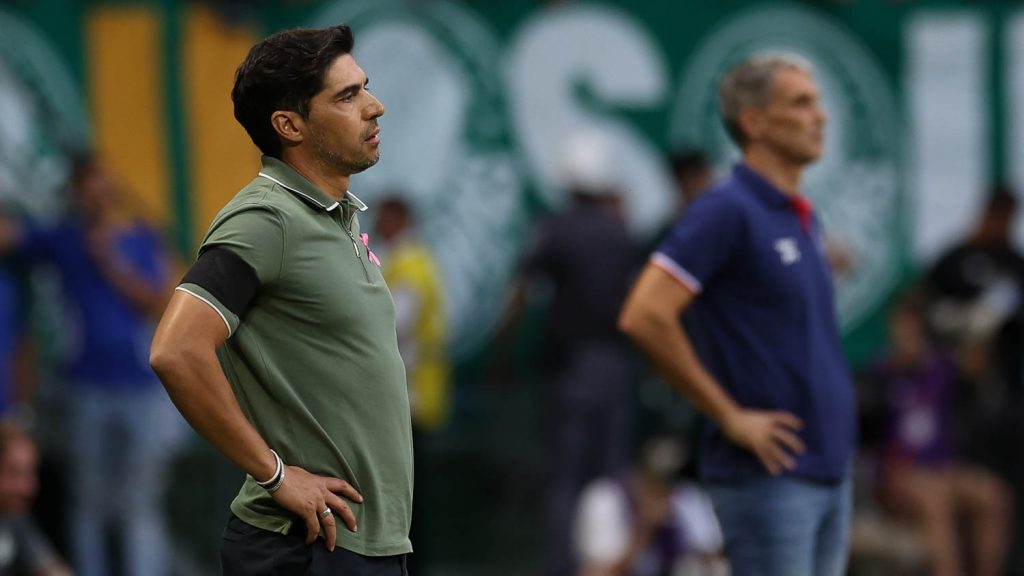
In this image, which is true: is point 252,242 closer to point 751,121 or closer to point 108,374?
point 751,121

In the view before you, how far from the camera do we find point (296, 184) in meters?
3.34

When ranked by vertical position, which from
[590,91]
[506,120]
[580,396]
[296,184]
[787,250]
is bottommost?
[580,396]

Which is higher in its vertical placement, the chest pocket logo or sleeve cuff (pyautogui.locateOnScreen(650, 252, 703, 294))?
the chest pocket logo

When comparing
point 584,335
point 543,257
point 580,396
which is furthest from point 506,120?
point 580,396

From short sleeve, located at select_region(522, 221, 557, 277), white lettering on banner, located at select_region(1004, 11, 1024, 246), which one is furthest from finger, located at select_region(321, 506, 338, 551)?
white lettering on banner, located at select_region(1004, 11, 1024, 246)

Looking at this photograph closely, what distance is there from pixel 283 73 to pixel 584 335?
4.81m

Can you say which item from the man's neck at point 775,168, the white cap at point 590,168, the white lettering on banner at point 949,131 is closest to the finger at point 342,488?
the man's neck at point 775,168

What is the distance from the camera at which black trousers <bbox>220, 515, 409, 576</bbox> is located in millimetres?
3266

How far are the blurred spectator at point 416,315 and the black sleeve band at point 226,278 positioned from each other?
4.46m

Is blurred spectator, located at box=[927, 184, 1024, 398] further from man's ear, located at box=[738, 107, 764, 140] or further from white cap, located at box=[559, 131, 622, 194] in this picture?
man's ear, located at box=[738, 107, 764, 140]

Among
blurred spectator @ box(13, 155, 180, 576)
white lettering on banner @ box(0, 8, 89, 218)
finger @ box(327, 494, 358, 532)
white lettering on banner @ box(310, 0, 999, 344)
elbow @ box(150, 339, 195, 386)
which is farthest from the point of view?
white lettering on banner @ box(310, 0, 999, 344)

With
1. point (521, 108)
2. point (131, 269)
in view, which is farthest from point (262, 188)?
point (521, 108)

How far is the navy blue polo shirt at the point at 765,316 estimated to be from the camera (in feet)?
14.4

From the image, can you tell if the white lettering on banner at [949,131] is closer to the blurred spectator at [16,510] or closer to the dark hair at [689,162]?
the dark hair at [689,162]
